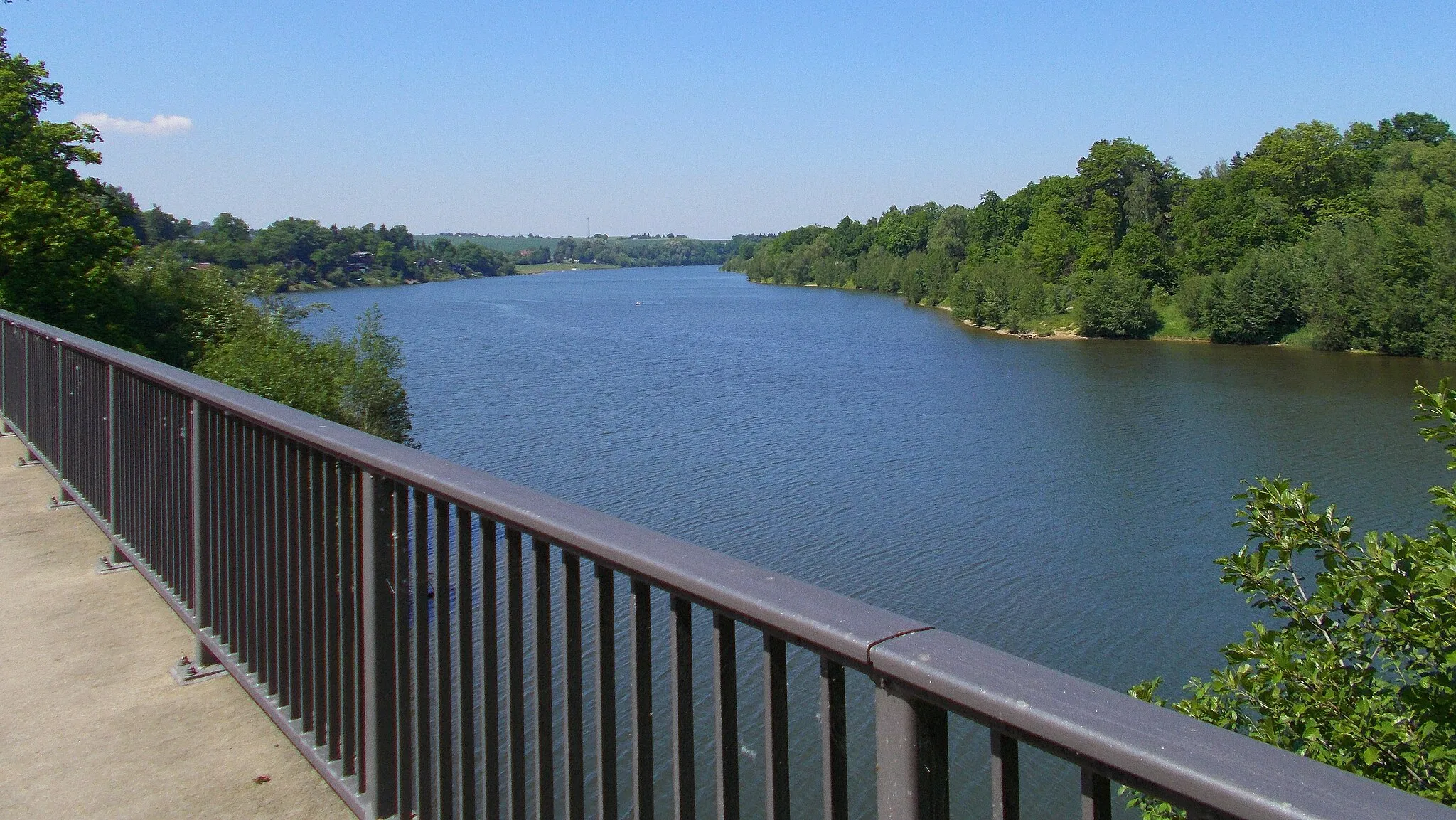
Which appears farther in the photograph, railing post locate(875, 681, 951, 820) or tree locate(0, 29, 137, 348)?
tree locate(0, 29, 137, 348)

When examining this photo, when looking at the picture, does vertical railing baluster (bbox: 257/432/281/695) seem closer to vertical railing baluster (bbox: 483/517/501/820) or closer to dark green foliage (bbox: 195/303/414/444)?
vertical railing baluster (bbox: 483/517/501/820)

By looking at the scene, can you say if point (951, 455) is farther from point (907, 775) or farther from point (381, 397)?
point (907, 775)

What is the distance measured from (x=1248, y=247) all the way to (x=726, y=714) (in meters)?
74.4

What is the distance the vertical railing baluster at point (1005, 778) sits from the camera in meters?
1.13

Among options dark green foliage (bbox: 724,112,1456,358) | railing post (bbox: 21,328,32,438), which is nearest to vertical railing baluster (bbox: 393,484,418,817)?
railing post (bbox: 21,328,32,438)

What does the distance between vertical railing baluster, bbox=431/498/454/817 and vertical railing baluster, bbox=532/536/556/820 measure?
356 mm

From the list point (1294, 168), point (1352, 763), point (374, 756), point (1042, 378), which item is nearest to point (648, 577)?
point (374, 756)

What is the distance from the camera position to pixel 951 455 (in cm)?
3116

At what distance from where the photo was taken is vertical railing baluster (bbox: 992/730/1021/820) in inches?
44.4

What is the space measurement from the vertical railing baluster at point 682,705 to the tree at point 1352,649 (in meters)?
4.83

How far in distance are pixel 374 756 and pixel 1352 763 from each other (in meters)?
5.93

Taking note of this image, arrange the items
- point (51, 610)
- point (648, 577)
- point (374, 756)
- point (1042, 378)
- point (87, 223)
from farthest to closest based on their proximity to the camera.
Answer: point (1042, 378)
point (87, 223)
point (51, 610)
point (374, 756)
point (648, 577)

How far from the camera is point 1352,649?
6762 millimetres

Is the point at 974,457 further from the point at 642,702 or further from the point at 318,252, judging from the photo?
the point at 318,252
